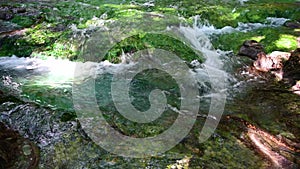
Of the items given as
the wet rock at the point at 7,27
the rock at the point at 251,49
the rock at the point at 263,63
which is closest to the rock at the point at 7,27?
the wet rock at the point at 7,27

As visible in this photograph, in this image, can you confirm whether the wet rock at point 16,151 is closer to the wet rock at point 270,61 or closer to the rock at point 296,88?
the rock at point 296,88

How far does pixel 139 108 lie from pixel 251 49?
18.2 feet

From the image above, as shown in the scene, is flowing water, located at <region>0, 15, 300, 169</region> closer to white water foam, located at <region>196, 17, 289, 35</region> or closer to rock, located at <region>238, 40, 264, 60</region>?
rock, located at <region>238, 40, 264, 60</region>

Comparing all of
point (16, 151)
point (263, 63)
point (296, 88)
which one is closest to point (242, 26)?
point (263, 63)

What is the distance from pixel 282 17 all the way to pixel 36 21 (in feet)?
32.7

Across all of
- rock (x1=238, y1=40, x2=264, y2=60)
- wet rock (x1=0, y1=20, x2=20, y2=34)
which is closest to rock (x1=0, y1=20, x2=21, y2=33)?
wet rock (x1=0, y1=20, x2=20, y2=34)

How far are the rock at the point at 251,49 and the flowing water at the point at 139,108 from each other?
41cm

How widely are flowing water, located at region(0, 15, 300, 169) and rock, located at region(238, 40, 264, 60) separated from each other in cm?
41

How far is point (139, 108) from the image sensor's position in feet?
17.6

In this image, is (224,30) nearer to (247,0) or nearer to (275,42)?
(275,42)

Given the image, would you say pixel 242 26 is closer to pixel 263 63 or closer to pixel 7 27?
pixel 263 63

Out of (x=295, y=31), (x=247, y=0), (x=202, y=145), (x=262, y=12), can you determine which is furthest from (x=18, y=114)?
(x=247, y=0)

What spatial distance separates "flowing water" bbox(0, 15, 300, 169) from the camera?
150 inches

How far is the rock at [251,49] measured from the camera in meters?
9.19
